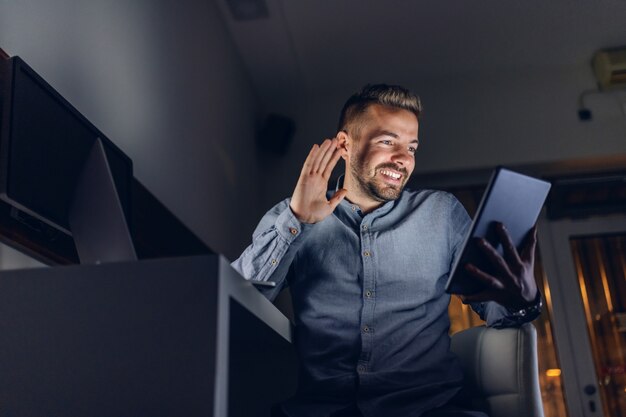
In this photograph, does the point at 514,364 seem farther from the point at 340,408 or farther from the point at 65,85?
the point at 65,85

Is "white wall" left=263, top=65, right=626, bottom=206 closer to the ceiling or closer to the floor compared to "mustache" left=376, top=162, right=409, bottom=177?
closer to the ceiling

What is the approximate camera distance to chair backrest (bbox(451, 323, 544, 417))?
51.2 inches

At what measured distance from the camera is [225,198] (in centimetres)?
349

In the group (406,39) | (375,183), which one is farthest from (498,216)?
(406,39)

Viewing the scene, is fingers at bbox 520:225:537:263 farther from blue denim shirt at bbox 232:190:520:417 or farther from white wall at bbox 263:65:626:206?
white wall at bbox 263:65:626:206

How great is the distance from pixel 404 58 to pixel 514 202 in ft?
9.84

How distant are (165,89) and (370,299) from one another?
→ 5.09ft

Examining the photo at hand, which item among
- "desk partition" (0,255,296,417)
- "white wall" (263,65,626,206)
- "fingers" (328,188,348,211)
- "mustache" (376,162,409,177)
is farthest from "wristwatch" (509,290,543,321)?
"white wall" (263,65,626,206)

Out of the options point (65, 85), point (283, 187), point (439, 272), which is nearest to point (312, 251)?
point (439, 272)

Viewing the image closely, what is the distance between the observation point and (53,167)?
4.55 ft

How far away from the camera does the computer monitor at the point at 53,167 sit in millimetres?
1197

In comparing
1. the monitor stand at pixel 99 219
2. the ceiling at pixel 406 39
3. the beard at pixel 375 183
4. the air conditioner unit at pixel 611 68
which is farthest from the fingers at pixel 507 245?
the air conditioner unit at pixel 611 68

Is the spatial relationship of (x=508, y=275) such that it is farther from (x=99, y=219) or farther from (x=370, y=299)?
(x=99, y=219)

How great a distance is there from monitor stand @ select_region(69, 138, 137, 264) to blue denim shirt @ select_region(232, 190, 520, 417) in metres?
0.34
